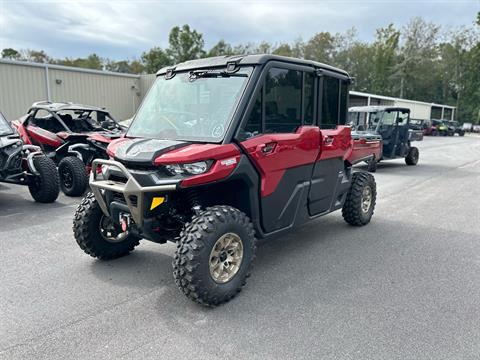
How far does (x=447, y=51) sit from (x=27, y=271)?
2857 inches

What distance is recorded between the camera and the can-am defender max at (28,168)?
6.66m

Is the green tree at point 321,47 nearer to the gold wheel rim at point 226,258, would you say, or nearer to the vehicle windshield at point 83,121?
the vehicle windshield at point 83,121

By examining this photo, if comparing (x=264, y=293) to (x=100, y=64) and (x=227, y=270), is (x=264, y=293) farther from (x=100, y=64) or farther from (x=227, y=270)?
(x=100, y=64)

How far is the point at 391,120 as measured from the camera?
44.1ft

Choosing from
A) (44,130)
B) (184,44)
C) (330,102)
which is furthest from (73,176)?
(184,44)

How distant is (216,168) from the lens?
10.7 ft

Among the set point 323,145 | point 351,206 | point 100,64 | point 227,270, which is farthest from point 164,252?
point 100,64

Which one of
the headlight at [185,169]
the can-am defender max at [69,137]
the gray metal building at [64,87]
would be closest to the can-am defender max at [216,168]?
the headlight at [185,169]

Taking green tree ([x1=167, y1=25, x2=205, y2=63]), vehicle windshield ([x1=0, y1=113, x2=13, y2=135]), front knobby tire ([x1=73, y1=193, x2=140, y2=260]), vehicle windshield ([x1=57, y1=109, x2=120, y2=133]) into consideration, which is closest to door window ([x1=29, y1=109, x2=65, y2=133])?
vehicle windshield ([x1=57, y1=109, x2=120, y2=133])

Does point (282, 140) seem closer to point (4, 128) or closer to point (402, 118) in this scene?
point (4, 128)

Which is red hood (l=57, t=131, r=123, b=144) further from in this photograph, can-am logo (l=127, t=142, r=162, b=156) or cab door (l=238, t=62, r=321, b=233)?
cab door (l=238, t=62, r=321, b=233)

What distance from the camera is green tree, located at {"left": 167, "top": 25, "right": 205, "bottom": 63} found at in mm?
44031

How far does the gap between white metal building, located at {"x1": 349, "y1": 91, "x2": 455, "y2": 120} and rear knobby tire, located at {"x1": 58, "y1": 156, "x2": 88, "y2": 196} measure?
22.4m

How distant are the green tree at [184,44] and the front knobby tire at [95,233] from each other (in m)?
42.1
